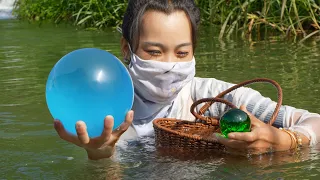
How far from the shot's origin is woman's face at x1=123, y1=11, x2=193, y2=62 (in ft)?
11.5

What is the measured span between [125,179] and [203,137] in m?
0.47

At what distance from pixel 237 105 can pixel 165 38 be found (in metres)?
0.61

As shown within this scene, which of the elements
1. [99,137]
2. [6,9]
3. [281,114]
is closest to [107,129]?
[99,137]

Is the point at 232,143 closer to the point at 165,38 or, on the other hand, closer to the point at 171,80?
the point at 171,80

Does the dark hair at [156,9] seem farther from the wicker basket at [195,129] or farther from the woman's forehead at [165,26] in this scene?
the wicker basket at [195,129]

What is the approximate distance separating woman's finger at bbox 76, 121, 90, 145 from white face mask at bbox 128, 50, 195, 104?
0.73 m

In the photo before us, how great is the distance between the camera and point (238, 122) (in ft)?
10.1

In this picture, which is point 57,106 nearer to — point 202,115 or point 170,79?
point 170,79

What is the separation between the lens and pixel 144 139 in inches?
152

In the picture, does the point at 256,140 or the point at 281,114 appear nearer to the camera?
the point at 256,140

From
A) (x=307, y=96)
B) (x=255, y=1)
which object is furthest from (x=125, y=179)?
(x=255, y=1)

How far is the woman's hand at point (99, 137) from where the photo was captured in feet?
9.43

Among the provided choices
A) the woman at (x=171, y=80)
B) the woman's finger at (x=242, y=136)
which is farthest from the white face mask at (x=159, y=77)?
the woman's finger at (x=242, y=136)

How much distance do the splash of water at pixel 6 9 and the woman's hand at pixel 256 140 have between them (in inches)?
597
